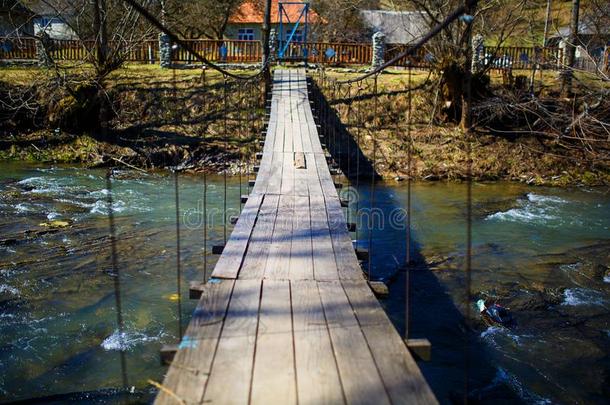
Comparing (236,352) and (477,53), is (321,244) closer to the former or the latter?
(236,352)

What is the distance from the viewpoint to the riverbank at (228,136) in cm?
980

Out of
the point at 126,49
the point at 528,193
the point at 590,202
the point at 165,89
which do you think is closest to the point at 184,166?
the point at 165,89

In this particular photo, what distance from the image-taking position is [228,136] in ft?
34.5

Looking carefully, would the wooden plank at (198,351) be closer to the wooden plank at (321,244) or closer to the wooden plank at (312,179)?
the wooden plank at (321,244)

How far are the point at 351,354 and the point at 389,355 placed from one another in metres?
0.12

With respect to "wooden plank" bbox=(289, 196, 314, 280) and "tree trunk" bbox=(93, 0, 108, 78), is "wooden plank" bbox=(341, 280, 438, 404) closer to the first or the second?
"wooden plank" bbox=(289, 196, 314, 280)

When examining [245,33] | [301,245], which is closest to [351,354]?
[301,245]

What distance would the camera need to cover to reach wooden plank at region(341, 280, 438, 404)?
1657 millimetres

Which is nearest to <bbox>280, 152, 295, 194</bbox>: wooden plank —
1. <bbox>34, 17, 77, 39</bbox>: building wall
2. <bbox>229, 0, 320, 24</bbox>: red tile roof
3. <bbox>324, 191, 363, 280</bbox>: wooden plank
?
<bbox>324, 191, 363, 280</bbox>: wooden plank

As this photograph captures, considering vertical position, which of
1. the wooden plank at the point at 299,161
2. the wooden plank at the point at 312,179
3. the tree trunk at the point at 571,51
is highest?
the tree trunk at the point at 571,51

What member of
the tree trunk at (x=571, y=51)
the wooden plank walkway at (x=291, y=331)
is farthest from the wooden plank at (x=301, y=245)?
the tree trunk at (x=571, y=51)

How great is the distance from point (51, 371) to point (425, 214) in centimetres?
502

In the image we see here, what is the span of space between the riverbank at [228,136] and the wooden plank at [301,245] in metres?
5.98

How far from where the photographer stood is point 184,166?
9.82 meters
